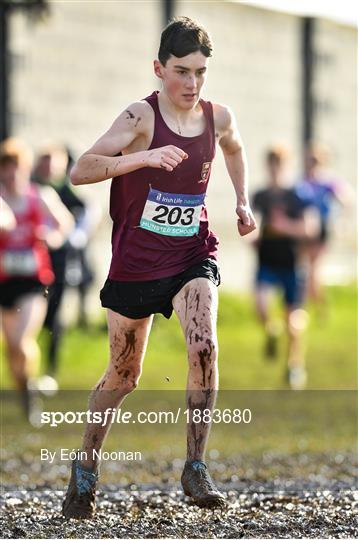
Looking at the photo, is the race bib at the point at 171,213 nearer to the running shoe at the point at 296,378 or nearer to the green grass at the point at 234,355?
the green grass at the point at 234,355

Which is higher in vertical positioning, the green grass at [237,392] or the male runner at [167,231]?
the green grass at [237,392]

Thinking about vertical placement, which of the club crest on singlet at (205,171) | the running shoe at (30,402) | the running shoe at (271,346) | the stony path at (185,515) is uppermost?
the running shoe at (271,346)

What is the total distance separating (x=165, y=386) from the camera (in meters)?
13.8

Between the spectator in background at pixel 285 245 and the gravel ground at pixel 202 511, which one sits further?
the spectator in background at pixel 285 245

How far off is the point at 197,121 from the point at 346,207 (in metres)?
11.6

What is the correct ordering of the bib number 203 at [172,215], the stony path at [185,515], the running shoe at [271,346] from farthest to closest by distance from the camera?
the running shoe at [271,346] < the bib number 203 at [172,215] < the stony path at [185,515]

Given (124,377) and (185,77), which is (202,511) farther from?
(185,77)

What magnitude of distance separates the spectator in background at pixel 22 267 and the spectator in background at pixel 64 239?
0.90 m

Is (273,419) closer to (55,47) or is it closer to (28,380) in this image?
(28,380)

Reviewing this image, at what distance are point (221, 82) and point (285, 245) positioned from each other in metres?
9.92

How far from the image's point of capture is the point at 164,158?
Answer: 16.9 feet

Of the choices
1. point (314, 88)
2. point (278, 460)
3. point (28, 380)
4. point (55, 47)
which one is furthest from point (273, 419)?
point (314, 88)

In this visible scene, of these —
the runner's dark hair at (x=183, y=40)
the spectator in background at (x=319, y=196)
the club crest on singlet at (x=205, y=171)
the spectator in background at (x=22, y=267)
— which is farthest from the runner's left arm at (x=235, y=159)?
the spectator in background at (x=319, y=196)

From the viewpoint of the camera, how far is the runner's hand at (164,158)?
16.9 feet
